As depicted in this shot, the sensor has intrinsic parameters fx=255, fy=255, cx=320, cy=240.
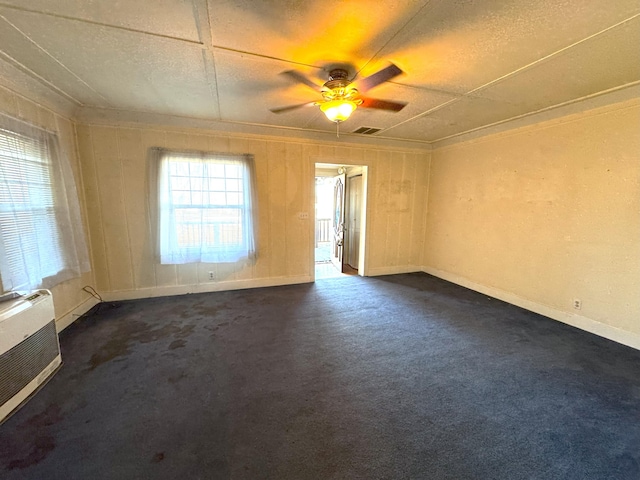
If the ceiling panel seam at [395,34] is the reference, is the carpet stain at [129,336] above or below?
below

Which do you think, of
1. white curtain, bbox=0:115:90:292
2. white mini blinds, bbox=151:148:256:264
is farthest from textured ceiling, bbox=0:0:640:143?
white mini blinds, bbox=151:148:256:264

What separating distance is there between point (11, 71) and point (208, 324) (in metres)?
2.80

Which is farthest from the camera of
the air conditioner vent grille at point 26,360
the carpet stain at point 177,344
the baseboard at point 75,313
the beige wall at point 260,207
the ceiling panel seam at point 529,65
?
the beige wall at point 260,207

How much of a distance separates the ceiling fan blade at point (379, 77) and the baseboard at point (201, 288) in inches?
124

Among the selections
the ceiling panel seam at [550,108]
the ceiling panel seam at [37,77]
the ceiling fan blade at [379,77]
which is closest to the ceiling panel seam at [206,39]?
the ceiling fan blade at [379,77]

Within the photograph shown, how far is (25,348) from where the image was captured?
181 cm

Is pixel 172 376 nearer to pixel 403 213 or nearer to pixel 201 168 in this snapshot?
pixel 201 168

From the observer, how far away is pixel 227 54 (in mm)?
1874

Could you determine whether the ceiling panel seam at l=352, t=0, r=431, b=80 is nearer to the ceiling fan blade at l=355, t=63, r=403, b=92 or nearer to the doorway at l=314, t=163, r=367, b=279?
the ceiling fan blade at l=355, t=63, r=403, b=92

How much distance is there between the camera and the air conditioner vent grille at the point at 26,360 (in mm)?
1654

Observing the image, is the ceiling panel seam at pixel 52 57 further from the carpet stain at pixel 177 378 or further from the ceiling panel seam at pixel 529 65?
the ceiling panel seam at pixel 529 65

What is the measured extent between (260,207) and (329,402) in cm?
297

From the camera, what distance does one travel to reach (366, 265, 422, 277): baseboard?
4953mm

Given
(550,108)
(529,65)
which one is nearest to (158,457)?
(529,65)
